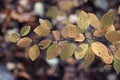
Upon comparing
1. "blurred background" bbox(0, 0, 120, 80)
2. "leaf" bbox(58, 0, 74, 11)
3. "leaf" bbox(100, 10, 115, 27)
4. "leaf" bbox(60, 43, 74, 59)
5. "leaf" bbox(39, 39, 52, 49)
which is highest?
"leaf" bbox(100, 10, 115, 27)

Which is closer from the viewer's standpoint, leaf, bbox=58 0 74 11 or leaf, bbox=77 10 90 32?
leaf, bbox=77 10 90 32

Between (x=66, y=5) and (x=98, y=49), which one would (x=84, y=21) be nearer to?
(x=98, y=49)

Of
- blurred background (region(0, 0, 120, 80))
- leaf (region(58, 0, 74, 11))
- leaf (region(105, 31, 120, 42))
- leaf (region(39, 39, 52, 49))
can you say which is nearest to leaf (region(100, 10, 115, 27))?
leaf (region(105, 31, 120, 42))

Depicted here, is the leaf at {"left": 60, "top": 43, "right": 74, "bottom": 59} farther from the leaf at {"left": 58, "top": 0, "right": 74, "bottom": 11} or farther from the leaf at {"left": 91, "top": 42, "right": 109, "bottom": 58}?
the leaf at {"left": 58, "top": 0, "right": 74, "bottom": 11}

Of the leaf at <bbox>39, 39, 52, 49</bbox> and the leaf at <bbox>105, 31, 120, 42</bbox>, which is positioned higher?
the leaf at <bbox>105, 31, 120, 42</bbox>

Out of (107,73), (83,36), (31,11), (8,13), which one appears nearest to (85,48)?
(83,36)

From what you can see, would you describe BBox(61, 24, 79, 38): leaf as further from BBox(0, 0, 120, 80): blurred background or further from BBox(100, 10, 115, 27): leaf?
BBox(0, 0, 120, 80): blurred background

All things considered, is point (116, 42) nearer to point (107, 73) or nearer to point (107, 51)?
point (107, 51)

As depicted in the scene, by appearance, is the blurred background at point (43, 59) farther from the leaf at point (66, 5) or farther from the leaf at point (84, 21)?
the leaf at point (84, 21)

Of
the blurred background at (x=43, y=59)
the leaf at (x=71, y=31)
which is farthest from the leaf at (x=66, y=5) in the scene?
the leaf at (x=71, y=31)
